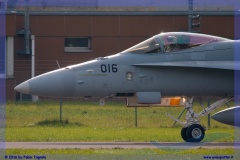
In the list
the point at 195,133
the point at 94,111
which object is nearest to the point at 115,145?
the point at 195,133

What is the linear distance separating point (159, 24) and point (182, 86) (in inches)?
898

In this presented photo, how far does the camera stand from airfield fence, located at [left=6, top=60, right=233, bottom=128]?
26547 millimetres

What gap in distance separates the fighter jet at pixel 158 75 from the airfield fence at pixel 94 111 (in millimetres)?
2420

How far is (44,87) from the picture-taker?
18.2 m

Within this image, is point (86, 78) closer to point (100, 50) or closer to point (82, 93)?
point (82, 93)

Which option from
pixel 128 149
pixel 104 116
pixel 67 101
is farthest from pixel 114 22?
pixel 128 149

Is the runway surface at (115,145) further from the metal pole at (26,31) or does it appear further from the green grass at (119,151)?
the metal pole at (26,31)

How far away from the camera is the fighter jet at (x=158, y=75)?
18.3 m

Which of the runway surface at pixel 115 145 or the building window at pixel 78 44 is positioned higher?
the building window at pixel 78 44

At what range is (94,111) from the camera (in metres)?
31.5

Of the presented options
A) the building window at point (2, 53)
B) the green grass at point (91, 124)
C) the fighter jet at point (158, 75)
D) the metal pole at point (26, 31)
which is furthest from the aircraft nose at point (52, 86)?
the metal pole at point (26, 31)

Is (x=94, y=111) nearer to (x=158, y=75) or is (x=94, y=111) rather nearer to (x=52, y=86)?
(x=158, y=75)

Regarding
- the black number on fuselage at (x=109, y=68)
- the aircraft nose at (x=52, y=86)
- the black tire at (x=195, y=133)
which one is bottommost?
the black tire at (x=195, y=133)

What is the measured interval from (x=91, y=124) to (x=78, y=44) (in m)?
16.7
